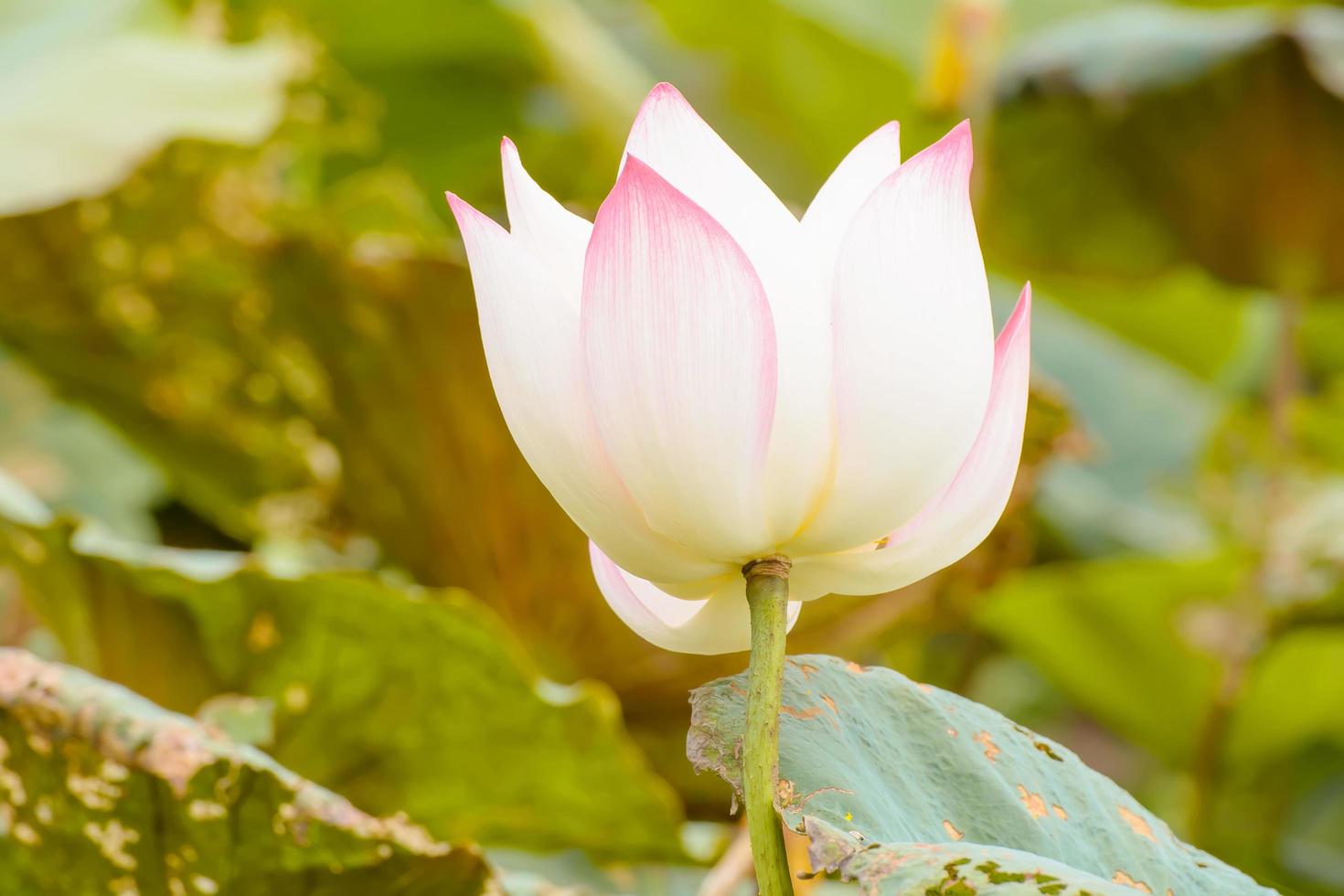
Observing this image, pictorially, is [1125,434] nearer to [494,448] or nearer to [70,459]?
[494,448]

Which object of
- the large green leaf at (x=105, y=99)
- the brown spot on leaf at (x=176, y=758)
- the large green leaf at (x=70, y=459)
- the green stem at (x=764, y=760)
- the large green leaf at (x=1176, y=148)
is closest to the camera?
the green stem at (x=764, y=760)

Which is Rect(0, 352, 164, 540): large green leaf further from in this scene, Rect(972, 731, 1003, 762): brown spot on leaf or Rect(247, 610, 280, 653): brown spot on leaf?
Rect(972, 731, 1003, 762): brown spot on leaf

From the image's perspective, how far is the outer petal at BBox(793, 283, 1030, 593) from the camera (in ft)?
0.98

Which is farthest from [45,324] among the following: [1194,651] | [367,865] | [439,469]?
[1194,651]

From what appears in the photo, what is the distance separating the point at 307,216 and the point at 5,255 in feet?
0.73

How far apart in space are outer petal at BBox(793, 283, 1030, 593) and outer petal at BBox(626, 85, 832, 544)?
25 millimetres

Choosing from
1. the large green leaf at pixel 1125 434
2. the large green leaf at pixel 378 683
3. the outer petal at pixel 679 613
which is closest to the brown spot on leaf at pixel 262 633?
the large green leaf at pixel 378 683

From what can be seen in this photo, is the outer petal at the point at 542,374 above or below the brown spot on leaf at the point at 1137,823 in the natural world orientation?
above

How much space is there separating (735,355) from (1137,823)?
0.57ft

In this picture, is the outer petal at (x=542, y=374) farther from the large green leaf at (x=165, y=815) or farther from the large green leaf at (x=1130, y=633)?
the large green leaf at (x=1130, y=633)

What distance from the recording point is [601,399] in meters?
0.27

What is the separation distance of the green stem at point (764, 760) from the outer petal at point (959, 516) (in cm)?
4

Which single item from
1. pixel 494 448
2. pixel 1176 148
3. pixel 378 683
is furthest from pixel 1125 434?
pixel 378 683

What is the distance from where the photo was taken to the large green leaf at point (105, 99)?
895 millimetres
